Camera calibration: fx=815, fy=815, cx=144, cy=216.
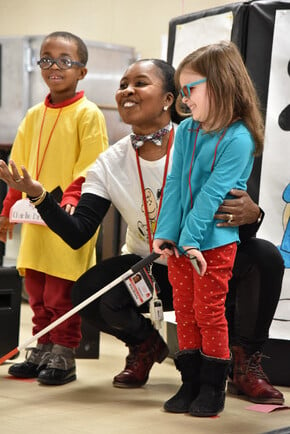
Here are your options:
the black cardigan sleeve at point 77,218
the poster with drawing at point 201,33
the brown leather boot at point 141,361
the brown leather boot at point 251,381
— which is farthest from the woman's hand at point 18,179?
the poster with drawing at point 201,33

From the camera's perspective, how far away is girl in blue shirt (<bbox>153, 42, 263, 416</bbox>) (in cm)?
209

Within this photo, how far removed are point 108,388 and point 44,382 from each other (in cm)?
20

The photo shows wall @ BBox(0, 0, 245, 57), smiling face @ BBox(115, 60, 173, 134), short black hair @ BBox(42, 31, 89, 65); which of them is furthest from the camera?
wall @ BBox(0, 0, 245, 57)

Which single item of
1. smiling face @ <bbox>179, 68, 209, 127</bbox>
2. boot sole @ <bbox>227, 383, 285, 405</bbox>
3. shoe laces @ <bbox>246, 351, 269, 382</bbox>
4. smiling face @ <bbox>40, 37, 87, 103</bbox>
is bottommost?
boot sole @ <bbox>227, 383, 285, 405</bbox>

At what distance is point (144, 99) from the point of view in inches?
98.4

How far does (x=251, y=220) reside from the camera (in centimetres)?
232

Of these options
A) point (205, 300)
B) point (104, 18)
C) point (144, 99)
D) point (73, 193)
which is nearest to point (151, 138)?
point (144, 99)

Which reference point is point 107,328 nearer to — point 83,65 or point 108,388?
point 108,388

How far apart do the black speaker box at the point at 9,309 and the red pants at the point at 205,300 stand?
823 mm

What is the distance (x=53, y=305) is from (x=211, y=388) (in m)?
0.70

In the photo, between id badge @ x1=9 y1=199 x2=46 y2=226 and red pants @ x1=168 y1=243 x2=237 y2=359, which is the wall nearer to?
id badge @ x1=9 y1=199 x2=46 y2=226

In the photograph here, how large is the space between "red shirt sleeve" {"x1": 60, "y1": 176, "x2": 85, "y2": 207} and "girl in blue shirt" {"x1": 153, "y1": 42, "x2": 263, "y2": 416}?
493 mm

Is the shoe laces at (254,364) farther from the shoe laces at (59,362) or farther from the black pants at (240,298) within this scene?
the shoe laces at (59,362)

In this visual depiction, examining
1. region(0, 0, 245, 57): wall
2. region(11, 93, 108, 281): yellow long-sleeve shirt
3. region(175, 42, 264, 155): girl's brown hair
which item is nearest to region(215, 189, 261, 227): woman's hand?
region(175, 42, 264, 155): girl's brown hair
